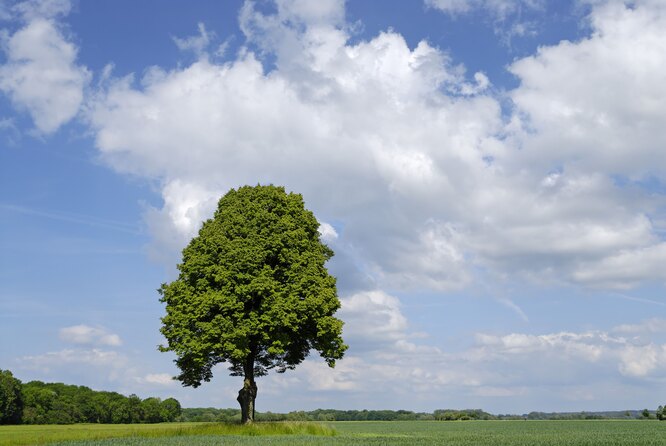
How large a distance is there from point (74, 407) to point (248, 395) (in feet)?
255

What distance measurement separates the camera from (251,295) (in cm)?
4247

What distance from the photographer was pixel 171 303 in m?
44.1

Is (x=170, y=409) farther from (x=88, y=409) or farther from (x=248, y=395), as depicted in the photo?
(x=248, y=395)

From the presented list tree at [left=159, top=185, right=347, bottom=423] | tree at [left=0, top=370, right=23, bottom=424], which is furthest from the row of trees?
tree at [left=159, top=185, right=347, bottom=423]

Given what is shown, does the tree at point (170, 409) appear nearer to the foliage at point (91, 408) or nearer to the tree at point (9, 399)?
the foliage at point (91, 408)

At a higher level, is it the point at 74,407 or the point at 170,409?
the point at 74,407

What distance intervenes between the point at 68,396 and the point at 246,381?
88.1 m

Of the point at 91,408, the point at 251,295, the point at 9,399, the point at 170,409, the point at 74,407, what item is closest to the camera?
the point at 251,295

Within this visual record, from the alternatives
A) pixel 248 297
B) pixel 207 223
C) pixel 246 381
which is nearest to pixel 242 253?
pixel 248 297

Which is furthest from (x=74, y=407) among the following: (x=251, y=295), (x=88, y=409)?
(x=251, y=295)

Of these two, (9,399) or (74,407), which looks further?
(74,407)

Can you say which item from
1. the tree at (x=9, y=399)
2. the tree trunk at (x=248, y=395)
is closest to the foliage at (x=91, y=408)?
the tree at (x=9, y=399)

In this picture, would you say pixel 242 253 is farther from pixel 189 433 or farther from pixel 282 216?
pixel 189 433

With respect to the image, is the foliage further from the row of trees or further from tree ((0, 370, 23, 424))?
tree ((0, 370, 23, 424))
